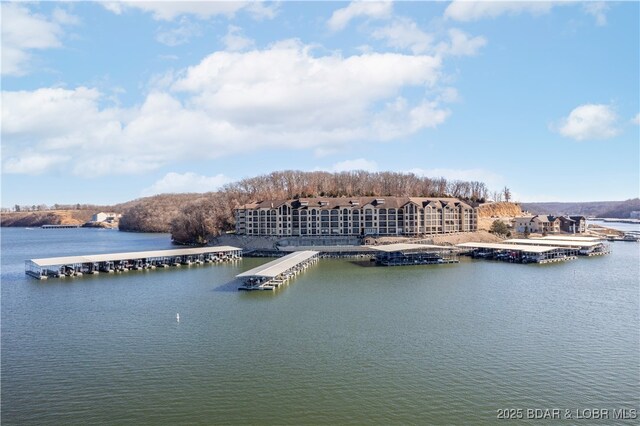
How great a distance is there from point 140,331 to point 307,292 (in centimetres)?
1484

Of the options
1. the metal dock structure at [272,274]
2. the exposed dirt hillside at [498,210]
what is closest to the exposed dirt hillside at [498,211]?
the exposed dirt hillside at [498,210]

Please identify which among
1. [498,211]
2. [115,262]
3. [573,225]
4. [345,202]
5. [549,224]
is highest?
[345,202]

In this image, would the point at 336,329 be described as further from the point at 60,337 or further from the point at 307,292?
the point at 60,337

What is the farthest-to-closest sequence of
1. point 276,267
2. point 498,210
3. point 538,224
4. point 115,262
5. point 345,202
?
1. point 498,210
2. point 538,224
3. point 345,202
4. point 115,262
5. point 276,267

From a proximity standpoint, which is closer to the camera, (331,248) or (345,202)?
(331,248)

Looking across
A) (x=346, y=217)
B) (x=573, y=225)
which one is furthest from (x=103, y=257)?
(x=573, y=225)

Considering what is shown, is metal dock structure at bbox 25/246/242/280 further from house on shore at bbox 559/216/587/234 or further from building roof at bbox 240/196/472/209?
house on shore at bbox 559/216/587/234

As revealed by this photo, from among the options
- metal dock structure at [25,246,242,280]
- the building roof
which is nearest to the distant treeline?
the building roof

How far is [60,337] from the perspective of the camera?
1021 inches

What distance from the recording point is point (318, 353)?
74.2ft

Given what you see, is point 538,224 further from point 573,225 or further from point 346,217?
point 346,217

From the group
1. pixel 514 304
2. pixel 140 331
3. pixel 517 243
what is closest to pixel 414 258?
pixel 517 243

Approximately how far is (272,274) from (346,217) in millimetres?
34300

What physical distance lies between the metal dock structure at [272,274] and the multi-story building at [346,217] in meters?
20.5
